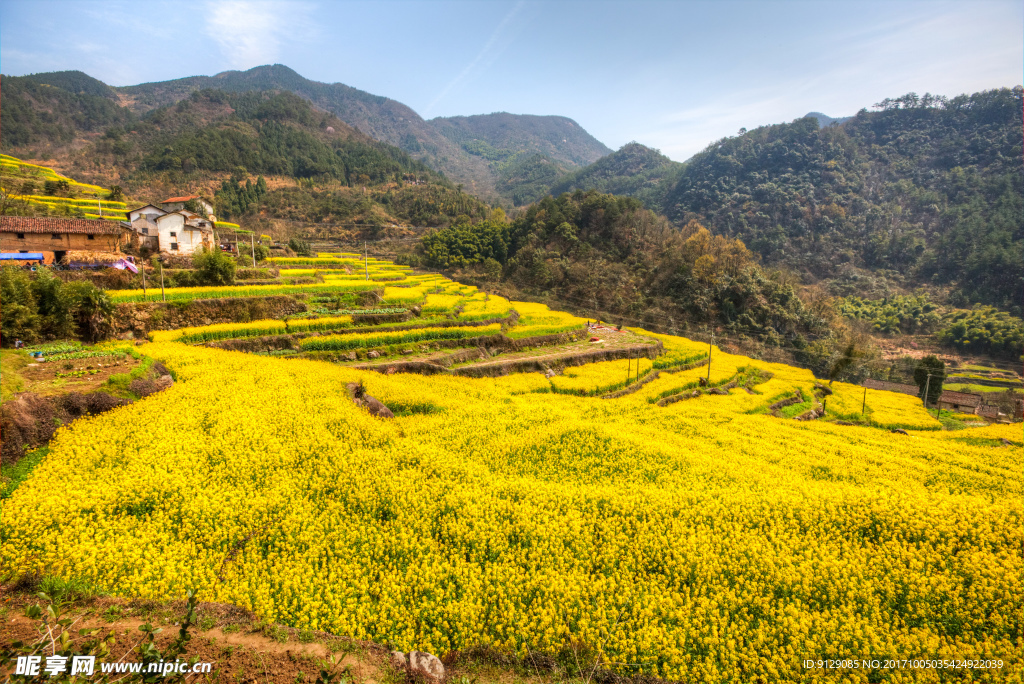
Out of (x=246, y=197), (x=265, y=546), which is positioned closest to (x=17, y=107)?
(x=246, y=197)

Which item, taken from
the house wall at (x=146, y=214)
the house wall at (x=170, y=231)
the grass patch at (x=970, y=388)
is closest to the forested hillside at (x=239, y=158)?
the house wall at (x=146, y=214)

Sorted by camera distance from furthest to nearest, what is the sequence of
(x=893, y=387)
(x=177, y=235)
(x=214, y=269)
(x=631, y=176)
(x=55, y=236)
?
(x=631, y=176) → (x=893, y=387) → (x=177, y=235) → (x=214, y=269) → (x=55, y=236)

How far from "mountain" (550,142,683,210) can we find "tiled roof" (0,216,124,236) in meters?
106

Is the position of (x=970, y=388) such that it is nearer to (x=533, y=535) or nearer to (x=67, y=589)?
(x=533, y=535)

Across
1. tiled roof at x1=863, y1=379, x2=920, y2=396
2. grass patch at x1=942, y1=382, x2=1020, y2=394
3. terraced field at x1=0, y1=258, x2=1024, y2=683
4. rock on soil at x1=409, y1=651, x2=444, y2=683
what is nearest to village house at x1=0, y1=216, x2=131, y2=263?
terraced field at x1=0, y1=258, x2=1024, y2=683

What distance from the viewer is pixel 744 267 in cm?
5091

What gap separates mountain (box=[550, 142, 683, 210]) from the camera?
118069 mm

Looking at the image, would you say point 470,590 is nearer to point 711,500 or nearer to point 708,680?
point 708,680

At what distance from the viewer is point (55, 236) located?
24.7 metres

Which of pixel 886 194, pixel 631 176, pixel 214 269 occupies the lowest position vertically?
pixel 214 269

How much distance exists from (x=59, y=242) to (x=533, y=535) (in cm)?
3354

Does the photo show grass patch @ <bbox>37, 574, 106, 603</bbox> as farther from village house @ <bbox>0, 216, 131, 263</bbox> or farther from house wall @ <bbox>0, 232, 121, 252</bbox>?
house wall @ <bbox>0, 232, 121, 252</bbox>

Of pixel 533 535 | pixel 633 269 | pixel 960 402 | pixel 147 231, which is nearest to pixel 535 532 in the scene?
pixel 533 535

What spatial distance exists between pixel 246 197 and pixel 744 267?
252 ft
